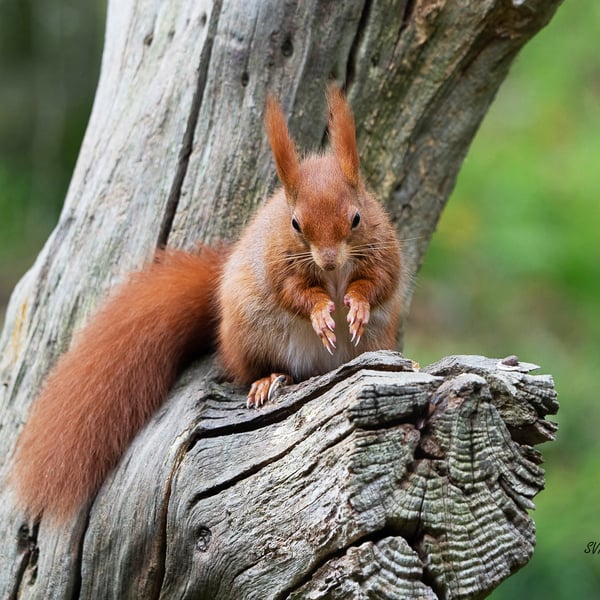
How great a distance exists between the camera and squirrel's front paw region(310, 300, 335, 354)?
189cm

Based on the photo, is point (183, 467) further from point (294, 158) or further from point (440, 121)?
point (440, 121)

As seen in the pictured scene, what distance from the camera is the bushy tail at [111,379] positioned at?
1.95 metres

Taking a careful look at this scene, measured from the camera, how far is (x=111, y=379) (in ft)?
6.68

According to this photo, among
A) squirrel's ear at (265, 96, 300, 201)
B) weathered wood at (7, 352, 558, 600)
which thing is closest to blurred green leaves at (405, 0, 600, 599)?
squirrel's ear at (265, 96, 300, 201)

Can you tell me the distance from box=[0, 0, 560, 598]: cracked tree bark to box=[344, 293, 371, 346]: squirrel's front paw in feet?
0.85

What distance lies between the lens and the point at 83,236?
2.32 metres

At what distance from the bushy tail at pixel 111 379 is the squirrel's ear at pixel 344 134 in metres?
0.40

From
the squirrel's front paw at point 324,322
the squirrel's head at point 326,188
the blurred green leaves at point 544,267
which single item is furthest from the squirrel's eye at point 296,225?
the blurred green leaves at point 544,267

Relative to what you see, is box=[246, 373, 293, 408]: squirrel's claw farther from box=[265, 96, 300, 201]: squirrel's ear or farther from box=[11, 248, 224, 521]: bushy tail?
box=[265, 96, 300, 201]: squirrel's ear

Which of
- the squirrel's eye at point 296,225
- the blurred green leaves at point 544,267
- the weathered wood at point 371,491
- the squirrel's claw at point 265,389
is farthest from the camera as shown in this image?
the blurred green leaves at point 544,267

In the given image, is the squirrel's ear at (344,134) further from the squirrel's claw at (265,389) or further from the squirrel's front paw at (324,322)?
the squirrel's claw at (265,389)

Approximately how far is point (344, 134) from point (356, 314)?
14.6 inches

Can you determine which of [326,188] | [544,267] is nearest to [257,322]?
→ [326,188]

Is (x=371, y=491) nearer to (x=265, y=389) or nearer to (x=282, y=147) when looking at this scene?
(x=265, y=389)
